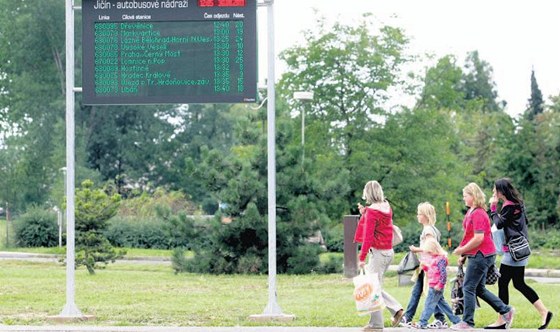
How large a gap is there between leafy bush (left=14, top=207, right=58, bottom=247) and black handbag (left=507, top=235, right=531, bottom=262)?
45.2 meters

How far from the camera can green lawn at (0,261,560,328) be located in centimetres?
1656

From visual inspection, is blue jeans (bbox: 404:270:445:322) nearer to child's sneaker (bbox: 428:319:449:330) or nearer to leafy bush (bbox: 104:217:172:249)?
child's sneaker (bbox: 428:319:449:330)

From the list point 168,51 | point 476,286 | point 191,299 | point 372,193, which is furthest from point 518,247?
point 191,299

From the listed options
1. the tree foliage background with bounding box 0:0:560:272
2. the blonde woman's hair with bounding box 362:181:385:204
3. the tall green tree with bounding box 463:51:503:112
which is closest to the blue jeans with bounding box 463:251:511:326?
the blonde woman's hair with bounding box 362:181:385:204

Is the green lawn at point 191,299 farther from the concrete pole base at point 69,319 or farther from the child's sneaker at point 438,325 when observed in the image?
the child's sneaker at point 438,325

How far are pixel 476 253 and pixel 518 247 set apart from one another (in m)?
0.64

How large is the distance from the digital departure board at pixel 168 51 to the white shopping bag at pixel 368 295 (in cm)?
351

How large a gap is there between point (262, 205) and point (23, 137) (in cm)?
4628

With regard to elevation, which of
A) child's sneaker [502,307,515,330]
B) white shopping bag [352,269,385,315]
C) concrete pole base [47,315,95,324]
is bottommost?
concrete pole base [47,315,95,324]

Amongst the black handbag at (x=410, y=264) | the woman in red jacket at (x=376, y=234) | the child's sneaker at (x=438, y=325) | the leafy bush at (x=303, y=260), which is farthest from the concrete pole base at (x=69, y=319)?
the leafy bush at (x=303, y=260)

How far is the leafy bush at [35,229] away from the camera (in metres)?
57.9

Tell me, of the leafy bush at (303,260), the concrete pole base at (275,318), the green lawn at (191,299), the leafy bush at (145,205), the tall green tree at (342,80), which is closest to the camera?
the concrete pole base at (275,318)

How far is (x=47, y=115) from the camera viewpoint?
2982 inches

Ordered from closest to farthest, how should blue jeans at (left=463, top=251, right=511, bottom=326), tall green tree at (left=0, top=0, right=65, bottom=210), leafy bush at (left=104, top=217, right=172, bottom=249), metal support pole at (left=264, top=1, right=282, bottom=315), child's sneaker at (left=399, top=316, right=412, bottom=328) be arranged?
blue jeans at (left=463, top=251, right=511, bottom=326), child's sneaker at (left=399, top=316, right=412, bottom=328), metal support pole at (left=264, top=1, right=282, bottom=315), leafy bush at (left=104, top=217, right=172, bottom=249), tall green tree at (left=0, top=0, right=65, bottom=210)
